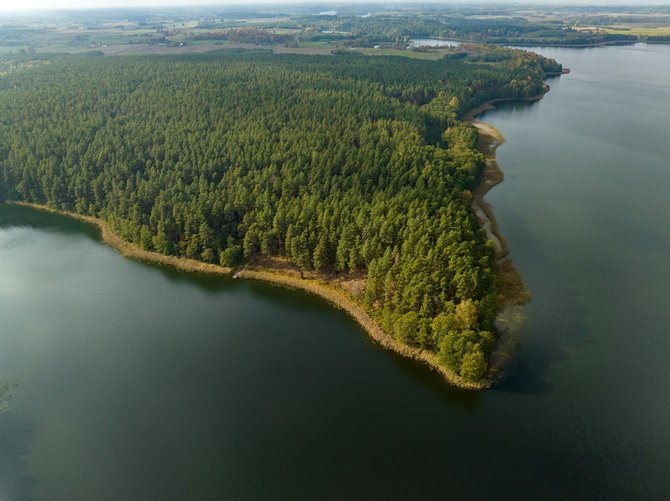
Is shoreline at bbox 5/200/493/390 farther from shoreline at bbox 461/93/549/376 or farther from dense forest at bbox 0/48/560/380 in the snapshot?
shoreline at bbox 461/93/549/376

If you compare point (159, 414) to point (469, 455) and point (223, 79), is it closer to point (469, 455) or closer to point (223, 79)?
point (469, 455)

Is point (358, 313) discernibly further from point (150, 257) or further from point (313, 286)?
point (150, 257)

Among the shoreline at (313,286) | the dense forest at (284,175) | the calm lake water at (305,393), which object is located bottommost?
the calm lake water at (305,393)

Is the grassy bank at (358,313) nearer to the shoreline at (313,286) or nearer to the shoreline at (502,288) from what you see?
the shoreline at (313,286)

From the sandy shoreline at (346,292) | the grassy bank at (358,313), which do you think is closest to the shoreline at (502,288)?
the sandy shoreline at (346,292)

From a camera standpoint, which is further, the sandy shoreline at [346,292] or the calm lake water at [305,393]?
the sandy shoreline at [346,292]

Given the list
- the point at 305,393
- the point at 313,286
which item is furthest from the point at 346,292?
the point at 305,393
